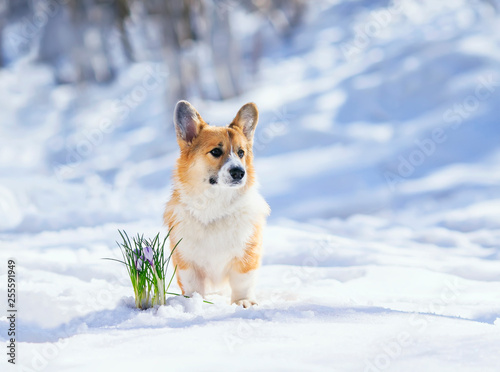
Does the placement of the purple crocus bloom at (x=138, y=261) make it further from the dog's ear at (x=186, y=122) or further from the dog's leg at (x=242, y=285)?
the dog's ear at (x=186, y=122)

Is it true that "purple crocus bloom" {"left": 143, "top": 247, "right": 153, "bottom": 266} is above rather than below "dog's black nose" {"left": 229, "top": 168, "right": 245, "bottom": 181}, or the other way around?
below

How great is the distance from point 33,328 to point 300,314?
5.13ft

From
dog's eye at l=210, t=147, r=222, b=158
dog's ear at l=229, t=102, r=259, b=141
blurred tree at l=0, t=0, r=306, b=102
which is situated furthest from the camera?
blurred tree at l=0, t=0, r=306, b=102

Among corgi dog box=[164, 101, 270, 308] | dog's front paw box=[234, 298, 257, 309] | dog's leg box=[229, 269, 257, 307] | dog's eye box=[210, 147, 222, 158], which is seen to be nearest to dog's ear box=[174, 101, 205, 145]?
corgi dog box=[164, 101, 270, 308]

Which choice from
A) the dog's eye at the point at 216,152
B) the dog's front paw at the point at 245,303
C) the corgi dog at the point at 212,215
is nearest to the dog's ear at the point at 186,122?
the corgi dog at the point at 212,215

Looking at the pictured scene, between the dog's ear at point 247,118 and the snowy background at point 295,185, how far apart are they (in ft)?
3.72

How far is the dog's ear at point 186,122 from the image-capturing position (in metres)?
3.54

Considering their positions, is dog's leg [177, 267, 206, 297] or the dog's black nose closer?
the dog's black nose

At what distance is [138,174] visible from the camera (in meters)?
9.97

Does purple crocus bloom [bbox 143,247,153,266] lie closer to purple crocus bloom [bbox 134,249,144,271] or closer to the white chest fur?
purple crocus bloom [bbox 134,249,144,271]

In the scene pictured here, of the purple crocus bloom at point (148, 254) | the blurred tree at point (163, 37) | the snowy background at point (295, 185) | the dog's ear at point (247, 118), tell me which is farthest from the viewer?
the blurred tree at point (163, 37)

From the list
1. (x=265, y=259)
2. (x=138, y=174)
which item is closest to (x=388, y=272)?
(x=265, y=259)

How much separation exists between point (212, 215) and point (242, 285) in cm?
48

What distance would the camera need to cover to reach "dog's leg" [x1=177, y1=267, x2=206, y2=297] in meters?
3.52
